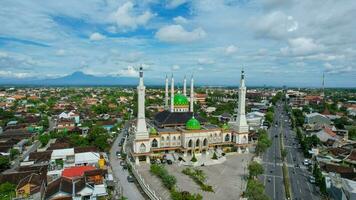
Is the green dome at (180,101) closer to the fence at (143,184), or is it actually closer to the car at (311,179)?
the fence at (143,184)

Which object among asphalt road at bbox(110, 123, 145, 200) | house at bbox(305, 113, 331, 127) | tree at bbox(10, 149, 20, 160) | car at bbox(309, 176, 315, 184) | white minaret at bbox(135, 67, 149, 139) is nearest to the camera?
asphalt road at bbox(110, 123, 145, 200)

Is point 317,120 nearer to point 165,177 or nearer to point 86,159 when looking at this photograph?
point 165,177

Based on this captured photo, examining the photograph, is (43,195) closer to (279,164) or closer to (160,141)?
(160,141)

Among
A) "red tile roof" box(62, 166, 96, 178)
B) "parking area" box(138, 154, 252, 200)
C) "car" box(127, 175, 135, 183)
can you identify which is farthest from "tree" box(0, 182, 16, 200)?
"parking area" box(138, 154, 252, 200)

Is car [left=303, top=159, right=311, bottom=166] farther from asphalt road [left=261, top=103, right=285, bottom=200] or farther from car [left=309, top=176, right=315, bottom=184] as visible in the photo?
car [left=309, top=176, right=315, bottom=184]

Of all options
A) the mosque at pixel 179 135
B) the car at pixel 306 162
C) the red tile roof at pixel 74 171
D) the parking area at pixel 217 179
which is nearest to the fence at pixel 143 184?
the parking area at pixel 217 179

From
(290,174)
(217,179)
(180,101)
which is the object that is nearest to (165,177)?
(217,179)

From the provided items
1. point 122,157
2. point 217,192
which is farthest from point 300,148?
point 122,157
